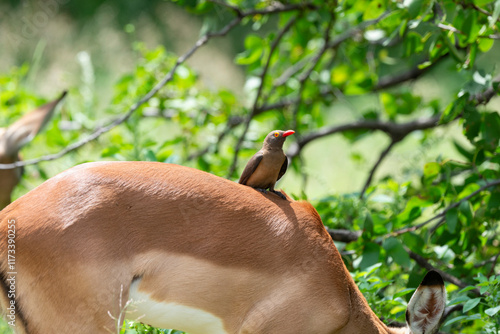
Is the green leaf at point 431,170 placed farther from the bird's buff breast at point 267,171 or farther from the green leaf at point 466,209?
the bird's buff breast at point 267,171

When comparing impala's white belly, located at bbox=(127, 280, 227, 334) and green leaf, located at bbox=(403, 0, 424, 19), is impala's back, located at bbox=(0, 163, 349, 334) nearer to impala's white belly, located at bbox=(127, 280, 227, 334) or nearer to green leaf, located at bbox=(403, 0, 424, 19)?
impala's white belly, located at bbox=(127, 280, 227, 334)

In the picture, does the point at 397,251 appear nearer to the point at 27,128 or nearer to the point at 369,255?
the point at 369,255

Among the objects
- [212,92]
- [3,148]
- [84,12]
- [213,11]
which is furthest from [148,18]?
[3,148]

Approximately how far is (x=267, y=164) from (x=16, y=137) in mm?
1686

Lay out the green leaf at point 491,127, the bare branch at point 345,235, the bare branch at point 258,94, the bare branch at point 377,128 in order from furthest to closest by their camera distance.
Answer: the bare branch at point 377,128 → the bare branch at point 258,94 → the bare branch at point 345,235 → the green leaf at point 491,127

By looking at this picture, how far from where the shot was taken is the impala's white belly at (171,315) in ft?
6.98

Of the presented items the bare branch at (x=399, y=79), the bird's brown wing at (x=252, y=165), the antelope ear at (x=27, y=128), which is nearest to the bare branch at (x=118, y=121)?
the antelope ear at (x=27, y=128)

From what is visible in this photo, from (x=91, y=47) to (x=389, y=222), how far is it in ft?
28.6

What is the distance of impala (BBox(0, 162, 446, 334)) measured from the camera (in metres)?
2.01

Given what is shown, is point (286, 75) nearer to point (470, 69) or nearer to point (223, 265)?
point (470, 69)

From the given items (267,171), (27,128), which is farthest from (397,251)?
(27,128)

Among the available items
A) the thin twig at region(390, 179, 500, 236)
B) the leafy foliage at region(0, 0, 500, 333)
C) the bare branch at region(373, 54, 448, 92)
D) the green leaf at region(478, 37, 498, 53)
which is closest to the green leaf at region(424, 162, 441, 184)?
the leafy foliage at region(0, 0, 500, 333)

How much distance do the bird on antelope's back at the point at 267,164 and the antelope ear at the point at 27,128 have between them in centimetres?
118

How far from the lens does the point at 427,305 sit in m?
2.42
